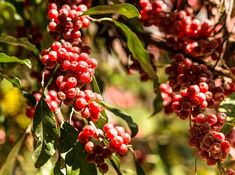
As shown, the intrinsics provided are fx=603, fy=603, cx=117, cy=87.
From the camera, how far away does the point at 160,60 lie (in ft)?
7.16

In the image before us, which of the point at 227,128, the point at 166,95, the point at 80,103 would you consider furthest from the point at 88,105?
the point at 166,95

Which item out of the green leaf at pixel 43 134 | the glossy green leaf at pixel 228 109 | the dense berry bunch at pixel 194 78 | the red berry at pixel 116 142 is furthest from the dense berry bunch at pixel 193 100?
the green leaf at pixel 43 134

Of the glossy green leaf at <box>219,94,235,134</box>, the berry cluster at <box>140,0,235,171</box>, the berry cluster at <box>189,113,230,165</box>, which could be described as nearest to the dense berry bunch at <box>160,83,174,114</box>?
the berry cluster at <box>140,0,235,171</box>

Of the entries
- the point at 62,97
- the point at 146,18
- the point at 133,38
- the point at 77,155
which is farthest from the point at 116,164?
the point at 146,18

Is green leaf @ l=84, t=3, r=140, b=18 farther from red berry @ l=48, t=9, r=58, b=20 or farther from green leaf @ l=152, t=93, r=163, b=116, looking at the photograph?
green leaf @ l=152, t=93, r=163, b=116

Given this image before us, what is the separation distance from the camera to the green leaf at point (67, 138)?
1405mm

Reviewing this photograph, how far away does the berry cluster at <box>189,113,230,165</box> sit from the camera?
1.37m

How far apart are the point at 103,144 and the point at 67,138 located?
0.09 m

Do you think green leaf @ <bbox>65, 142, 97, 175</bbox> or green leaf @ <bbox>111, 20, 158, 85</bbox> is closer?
green leaf @ <bbox>65, 142, 97, 175</bbox>

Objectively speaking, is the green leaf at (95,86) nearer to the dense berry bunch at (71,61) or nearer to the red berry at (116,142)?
→ the dense berry bunch at (71,61)

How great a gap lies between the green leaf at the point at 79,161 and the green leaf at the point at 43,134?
4 centimetres

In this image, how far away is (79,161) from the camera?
1.40m

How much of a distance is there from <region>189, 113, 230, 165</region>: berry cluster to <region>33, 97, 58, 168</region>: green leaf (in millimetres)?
329

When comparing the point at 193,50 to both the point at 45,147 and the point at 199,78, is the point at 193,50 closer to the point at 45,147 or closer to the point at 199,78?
the point at 199,78
